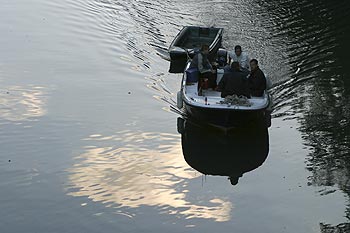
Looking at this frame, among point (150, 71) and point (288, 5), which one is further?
point (288, 5)

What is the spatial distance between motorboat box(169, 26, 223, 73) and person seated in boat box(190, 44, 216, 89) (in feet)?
10.3

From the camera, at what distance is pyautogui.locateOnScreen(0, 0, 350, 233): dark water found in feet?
42.9

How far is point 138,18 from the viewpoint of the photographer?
27078 mm

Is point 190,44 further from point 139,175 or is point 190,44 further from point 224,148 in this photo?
point 139,175

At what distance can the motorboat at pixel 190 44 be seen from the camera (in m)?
22.0

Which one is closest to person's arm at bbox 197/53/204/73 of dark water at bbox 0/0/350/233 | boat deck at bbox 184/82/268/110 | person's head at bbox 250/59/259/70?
boat deck at bbox 184/82/268/110

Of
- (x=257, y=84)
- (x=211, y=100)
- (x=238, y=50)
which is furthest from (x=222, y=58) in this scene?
(x=211, y=100)

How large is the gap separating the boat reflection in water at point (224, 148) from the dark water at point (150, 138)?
45 mm

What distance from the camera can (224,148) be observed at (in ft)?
53.1

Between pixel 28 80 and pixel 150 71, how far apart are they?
3880mm

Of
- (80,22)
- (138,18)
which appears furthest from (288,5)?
(80,22)

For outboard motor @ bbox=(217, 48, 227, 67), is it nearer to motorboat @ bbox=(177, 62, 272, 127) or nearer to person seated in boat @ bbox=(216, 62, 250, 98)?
motorboat @ bbox=(177, 62, 272, 127)

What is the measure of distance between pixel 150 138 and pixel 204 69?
2.85 m

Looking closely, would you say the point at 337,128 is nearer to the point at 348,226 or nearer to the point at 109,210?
the point at 348,226
